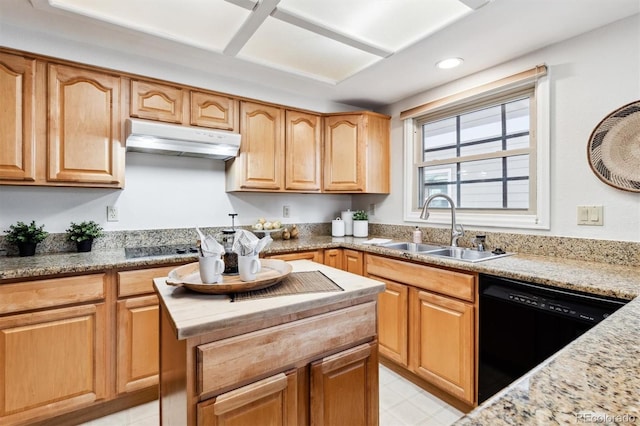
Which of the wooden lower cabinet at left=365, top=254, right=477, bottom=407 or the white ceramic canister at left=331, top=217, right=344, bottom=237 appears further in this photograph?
the white ceramic canister at left=331, top=217, right=344, bottom=237

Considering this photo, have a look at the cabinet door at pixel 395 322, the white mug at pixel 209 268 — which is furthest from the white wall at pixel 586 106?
the white mug at pixel 209 268

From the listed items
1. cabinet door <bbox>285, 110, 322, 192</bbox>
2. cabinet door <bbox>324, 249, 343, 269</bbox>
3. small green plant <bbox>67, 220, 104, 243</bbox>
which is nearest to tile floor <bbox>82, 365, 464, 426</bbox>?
cabinet door <bbox>324, 249, 343, 269</bbox>

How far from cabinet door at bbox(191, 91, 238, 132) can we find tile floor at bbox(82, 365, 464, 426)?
1.93 metres

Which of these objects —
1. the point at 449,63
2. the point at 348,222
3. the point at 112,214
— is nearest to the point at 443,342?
the point at 348,222

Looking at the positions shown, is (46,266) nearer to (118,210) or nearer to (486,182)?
(118,210)

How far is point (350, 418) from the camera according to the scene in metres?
1.19

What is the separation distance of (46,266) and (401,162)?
2.75 m

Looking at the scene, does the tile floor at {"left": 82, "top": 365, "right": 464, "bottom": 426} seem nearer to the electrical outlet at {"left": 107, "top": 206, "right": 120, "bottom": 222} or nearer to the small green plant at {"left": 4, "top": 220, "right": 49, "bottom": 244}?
the small green plant at {"left": 4, "top": 220, "right": 49, "bottom": 244}

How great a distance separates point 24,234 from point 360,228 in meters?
2.50

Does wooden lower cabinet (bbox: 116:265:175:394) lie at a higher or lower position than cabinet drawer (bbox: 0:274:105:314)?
lower

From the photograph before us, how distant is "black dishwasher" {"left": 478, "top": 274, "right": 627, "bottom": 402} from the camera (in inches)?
53.3

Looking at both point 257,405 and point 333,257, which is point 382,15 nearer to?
point 333,257

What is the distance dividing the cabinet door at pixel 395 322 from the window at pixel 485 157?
2.71 feet

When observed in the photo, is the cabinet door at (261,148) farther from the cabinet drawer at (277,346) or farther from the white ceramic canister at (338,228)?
the cabinet drawer at (277,346)
